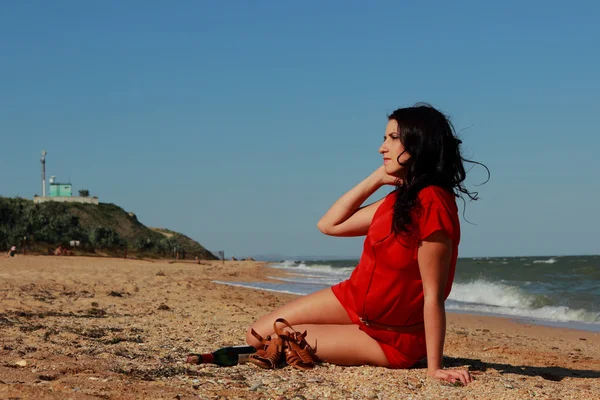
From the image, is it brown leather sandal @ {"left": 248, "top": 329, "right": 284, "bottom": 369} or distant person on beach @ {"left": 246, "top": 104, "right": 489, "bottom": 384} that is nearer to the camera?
distant person on beach @ {"left": 246, "top": 104, "right": 489, "bottom": 384}

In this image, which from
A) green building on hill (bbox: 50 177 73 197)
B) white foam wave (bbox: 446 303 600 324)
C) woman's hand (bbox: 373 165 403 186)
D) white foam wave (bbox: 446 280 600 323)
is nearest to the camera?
woman's hand (bbox: 373 165 403 186)

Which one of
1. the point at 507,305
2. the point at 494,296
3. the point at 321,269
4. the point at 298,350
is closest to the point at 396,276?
the point at 298,350

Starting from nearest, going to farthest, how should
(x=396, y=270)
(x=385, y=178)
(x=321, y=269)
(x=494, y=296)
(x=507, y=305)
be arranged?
(x=396, y=270) → (x=385, y=178) → (x=507, y=305) → (x=494, y=296) → (x=321, y=269)

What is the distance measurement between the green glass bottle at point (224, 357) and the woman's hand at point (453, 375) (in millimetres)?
1257

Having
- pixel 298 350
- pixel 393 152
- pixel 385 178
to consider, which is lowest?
pixel 298 350

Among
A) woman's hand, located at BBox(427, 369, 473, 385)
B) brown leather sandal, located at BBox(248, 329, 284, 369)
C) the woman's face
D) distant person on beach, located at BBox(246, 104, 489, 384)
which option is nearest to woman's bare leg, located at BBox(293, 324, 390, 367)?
distant person on beach, located at BBox(246, 104, 489, 384)

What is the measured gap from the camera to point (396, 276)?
152 inches

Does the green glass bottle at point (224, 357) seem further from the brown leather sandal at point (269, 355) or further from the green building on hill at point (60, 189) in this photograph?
the green building on hill at point (60, 189)

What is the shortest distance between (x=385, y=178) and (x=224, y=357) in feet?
5.21

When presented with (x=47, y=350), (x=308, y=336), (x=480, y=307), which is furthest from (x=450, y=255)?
(x=480, y=307)

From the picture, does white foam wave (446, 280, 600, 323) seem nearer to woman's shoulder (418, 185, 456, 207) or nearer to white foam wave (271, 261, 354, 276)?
woman's shoulder (418, 185, 456, 207)

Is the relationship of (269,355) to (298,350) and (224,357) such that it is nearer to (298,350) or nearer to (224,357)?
(298,350)

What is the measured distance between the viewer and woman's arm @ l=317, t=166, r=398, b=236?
4.19 meters

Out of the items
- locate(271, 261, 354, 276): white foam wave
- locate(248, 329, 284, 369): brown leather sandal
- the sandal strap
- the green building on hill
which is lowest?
locate(271, 261, 354, 276): white foam wave
